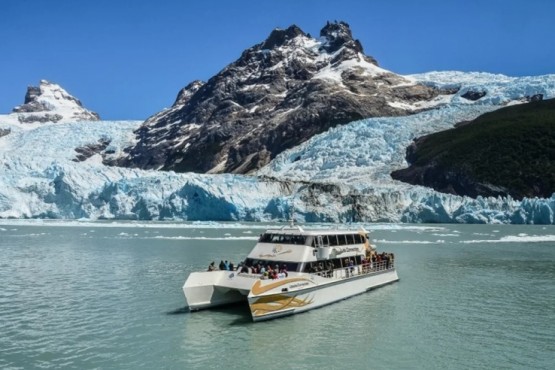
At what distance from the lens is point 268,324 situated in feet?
61.5

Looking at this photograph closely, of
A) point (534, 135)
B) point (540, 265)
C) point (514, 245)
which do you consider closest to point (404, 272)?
point (540, 265)

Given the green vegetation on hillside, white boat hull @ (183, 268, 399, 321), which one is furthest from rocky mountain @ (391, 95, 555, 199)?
white boat hull @ (183, 268, 399, 321)

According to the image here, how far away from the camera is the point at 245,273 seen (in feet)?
71.5

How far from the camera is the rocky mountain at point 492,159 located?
110062 mm

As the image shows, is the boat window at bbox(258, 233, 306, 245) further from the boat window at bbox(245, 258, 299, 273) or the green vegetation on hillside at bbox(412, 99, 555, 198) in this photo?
the green vegetation on hillside at bbox(412, 99, 555, 198)

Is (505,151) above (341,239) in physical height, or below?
above

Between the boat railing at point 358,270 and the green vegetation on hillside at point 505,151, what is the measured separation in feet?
298

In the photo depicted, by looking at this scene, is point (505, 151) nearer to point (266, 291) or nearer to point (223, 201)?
point (223, 201)

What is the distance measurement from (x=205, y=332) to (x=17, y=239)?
4118 centimetres

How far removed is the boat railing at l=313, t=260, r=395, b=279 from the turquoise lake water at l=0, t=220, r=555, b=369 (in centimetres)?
104

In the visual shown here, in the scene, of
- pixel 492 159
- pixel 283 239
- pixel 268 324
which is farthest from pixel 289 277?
pixel 492 159

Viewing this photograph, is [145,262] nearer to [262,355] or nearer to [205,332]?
[205,332]

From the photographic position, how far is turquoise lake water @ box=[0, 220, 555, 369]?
1491 cm

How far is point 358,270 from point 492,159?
103 metres
